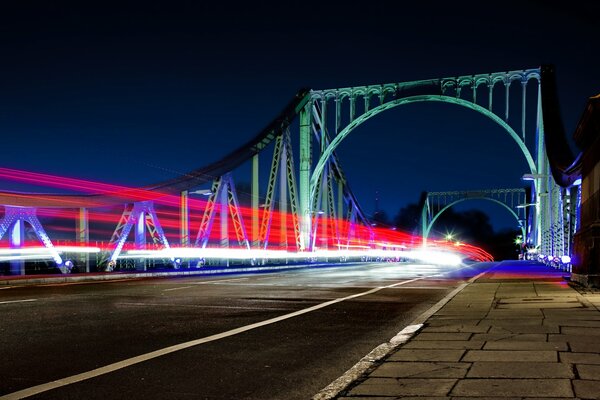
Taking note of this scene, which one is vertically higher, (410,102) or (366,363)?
(410,102)

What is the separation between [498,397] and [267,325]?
5.31 meters

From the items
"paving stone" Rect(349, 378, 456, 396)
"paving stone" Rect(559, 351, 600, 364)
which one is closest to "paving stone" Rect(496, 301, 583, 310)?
"paving stone" Rect(559, 351, 600, 364)

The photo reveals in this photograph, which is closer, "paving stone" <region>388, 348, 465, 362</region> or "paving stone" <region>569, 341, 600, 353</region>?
"paving stone" <region>388, 348, 465, 362</region>

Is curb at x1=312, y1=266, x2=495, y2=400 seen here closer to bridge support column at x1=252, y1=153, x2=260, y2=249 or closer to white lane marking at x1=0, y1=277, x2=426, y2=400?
white lane marking at x1=0, y1=277, x2=426, y2=400

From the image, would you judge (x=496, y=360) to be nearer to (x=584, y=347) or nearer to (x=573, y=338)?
(x=584, y=347)

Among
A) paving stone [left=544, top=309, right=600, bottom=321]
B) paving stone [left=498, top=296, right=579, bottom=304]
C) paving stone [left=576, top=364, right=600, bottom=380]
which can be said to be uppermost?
paving stone [left=576, top=364, right=600, bottom=380]

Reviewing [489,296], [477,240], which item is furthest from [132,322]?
[477,240]

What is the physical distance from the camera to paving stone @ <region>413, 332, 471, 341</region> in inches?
297

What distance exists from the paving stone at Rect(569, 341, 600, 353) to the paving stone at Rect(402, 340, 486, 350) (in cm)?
92

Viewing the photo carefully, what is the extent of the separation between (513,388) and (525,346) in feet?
6.92

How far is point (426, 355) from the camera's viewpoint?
640 centimetres

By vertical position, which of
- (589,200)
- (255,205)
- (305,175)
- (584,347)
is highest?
(305,175)

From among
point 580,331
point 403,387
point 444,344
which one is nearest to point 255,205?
point 580,331

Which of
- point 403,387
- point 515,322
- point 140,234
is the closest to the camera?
point 403,387
